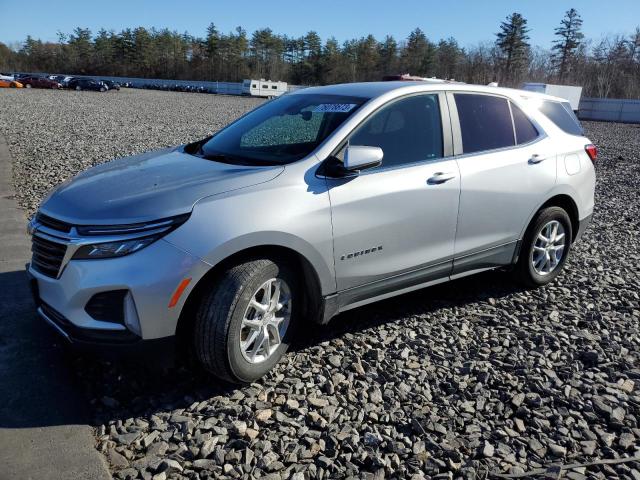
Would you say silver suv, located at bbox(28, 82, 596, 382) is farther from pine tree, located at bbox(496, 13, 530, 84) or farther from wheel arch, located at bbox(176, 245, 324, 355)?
pine tree, located at bbox(496, 13, 530, 84)

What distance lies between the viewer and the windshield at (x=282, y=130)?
146 inches

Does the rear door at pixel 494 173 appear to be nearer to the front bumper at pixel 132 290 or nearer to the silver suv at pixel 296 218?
the silver suv at pixel 296 218

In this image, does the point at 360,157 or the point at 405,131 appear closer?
the point at 360,157

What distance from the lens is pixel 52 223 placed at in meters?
3.18

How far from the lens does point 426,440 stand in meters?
2.88

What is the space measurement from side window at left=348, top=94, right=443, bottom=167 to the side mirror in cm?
25

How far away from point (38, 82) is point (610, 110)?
5478cm

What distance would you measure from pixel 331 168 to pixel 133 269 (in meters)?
1.37

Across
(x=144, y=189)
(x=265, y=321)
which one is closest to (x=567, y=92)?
(x=265, y=321)

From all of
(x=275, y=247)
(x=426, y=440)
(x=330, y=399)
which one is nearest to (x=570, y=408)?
(x=426, y=440)

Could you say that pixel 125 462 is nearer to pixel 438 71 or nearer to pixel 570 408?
pixel 570 408

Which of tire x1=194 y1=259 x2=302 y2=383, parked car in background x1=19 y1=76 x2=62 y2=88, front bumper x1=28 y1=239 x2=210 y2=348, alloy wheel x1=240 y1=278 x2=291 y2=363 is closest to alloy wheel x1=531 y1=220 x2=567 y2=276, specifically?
alloy wheel x1=240 y1=278 x2=291 y2=363

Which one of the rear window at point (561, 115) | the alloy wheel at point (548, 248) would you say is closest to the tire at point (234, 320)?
the alloy wheel at point (548, 248)

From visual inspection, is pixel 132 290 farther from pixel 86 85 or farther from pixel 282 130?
pixel 86 85
